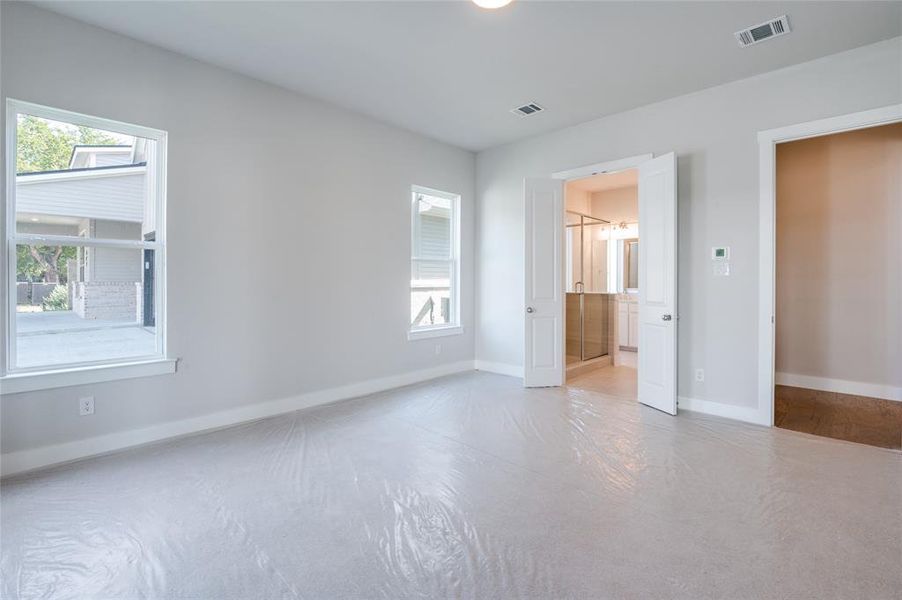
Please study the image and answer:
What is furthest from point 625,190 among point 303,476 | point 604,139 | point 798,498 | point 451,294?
point 303,476

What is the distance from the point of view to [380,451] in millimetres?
3053

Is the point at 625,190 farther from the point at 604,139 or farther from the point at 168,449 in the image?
the point at 168,449

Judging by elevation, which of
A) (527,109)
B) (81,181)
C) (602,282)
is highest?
(527,109)

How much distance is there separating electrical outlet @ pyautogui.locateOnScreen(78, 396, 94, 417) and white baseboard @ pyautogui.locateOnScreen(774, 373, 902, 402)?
688 cm

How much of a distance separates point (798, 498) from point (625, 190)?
20.2 feet

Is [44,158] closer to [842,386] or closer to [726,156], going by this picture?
[726,156]

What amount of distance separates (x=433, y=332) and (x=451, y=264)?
98 cm

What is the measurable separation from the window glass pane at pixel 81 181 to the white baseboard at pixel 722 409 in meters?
4.83

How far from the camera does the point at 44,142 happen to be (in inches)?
112

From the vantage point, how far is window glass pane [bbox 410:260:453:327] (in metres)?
5.26

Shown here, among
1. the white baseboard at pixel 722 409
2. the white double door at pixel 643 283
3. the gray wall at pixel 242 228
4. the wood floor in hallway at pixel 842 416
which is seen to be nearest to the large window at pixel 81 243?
the gray wall at pixel 242 228

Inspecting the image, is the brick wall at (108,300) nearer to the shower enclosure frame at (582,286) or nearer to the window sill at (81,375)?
the window sill at (81,375)

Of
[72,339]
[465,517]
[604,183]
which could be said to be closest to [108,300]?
[72,339]

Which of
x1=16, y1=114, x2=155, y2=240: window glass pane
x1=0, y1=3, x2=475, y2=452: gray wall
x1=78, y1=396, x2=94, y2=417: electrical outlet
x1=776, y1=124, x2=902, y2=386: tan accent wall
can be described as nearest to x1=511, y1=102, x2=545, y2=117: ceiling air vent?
x1=0, y1=3, x2=475, y2=452: gray wall
